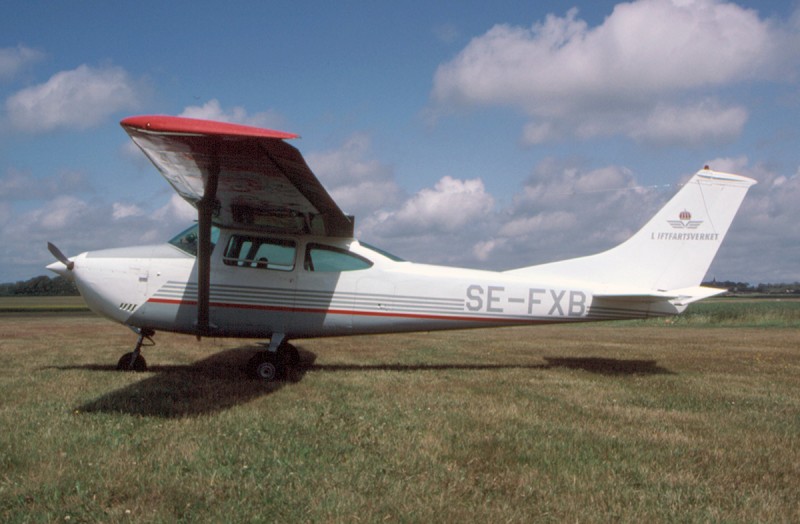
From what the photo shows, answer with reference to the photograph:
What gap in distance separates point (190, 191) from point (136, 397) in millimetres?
2624

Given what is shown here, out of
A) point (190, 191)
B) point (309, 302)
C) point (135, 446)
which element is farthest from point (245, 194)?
point (135, 446)

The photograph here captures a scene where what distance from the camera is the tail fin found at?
837 centimetres

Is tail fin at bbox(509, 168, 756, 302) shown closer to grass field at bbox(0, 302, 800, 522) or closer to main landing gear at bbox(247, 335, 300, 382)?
grass field at bbox(0, 302, 800, 522)

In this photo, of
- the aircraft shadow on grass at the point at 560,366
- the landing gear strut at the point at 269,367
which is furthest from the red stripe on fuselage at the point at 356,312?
the aircraft shadow on grass at the point at 560,366

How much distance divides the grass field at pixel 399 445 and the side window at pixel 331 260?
1481 mm

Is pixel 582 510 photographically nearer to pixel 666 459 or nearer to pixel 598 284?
pixel 666 459

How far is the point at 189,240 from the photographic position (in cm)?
812

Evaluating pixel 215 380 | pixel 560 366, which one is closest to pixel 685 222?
pixel 560 366

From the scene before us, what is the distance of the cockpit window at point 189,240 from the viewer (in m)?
8.05

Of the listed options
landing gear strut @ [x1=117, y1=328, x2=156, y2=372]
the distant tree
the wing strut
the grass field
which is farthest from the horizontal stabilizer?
the distant tree

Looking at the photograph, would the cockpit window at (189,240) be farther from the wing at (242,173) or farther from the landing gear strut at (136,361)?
the landing gear strut at (136,361)

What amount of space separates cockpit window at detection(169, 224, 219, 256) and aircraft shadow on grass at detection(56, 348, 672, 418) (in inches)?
66.6

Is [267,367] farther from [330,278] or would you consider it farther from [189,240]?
[189,240]

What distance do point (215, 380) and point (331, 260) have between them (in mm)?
2201
